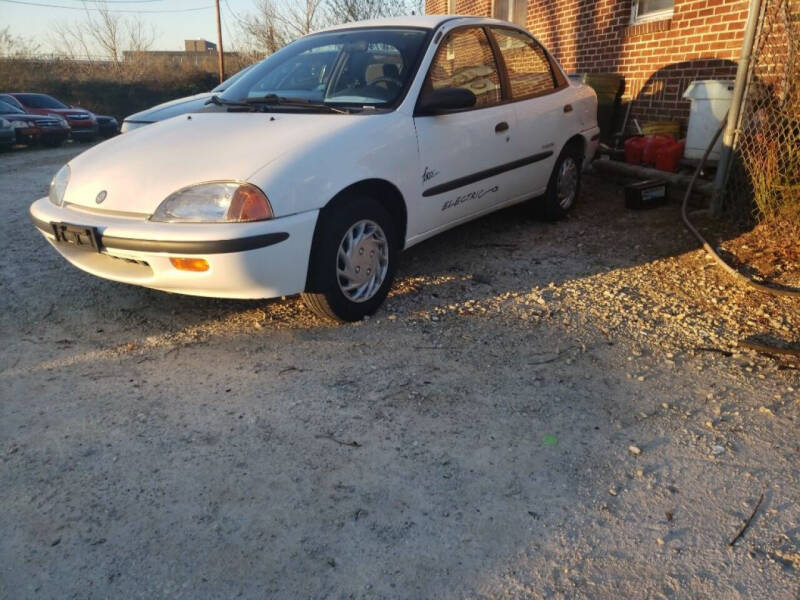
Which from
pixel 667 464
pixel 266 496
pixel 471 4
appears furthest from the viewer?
pixel 471 4

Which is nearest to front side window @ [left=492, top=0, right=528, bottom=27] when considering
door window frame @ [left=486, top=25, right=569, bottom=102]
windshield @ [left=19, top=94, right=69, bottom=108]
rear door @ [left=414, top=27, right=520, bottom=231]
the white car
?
door window frame @ [left=486, top=25, right=569, bottom=102]

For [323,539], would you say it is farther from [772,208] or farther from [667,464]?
[772,208]

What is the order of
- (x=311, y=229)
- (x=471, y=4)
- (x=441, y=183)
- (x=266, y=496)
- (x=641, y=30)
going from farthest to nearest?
(x=471, y=4), (x=641, y=30), (x=441, y=183), (x=311, y=229), (x=266, y=496)

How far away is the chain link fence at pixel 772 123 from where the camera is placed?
451cm

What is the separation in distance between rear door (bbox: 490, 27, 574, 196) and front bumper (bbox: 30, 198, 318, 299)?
2286 millimetres

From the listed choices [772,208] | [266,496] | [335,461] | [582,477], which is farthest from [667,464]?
[772,208]

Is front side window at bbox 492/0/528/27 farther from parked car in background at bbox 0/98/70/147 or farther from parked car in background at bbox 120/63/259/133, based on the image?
parked car in background at bbox 0/98/70/147

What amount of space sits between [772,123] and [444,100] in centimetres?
276

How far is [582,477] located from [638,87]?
6.85m

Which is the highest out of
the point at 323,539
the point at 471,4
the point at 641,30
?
the point at 471,4

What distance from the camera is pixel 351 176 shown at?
329 centimetres

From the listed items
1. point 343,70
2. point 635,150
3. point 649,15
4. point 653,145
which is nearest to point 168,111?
point 343,70

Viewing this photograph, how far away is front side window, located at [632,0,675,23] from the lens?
7.23 m

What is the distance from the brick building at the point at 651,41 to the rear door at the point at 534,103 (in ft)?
7.50
